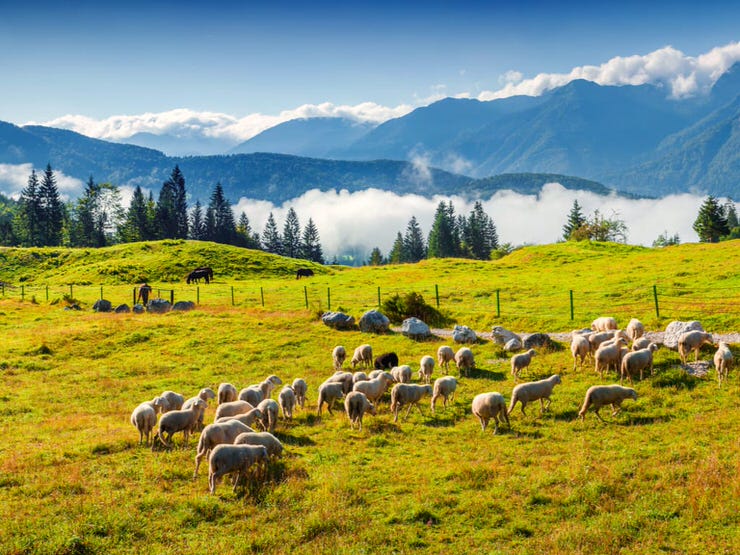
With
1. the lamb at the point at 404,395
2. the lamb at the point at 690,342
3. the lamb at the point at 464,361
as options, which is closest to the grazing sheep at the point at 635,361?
the lamb at the point at 690,342

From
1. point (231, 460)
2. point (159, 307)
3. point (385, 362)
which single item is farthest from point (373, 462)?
point (159, 307)

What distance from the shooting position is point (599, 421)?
58.4 ft

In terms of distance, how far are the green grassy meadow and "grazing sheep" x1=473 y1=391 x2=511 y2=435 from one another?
428 mm

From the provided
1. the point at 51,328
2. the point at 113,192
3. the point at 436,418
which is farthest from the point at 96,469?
the point at 113,192

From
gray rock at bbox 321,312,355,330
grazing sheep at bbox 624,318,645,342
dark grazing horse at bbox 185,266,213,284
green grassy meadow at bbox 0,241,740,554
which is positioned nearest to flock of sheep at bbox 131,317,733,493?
green grassy meadow at bbox 0,241,740,554

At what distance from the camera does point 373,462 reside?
50.4 ft

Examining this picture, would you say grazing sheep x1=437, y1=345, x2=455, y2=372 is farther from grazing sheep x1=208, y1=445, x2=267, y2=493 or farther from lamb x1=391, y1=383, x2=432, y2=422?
grazing sheep x1=208, y1=445, x2=267, y2=493

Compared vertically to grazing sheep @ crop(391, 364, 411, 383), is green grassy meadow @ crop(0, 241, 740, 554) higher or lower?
lower

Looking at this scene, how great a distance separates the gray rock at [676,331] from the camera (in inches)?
999

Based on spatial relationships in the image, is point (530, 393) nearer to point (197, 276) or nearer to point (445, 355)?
point (445, 355)

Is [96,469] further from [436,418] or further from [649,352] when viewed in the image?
[649,352]

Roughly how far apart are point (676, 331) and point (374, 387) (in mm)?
15464

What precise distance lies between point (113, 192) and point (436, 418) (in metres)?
162

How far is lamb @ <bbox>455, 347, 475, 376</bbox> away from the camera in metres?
25.5
